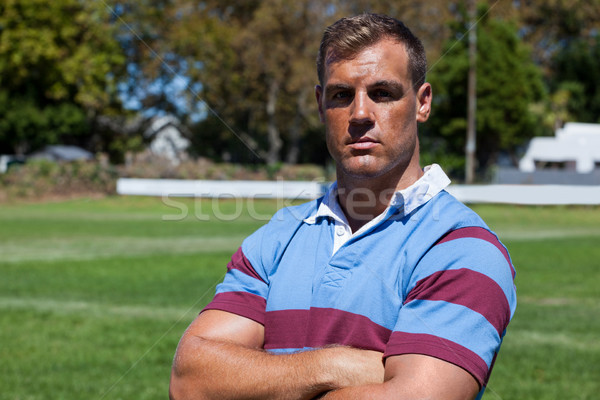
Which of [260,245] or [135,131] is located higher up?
[260,245]

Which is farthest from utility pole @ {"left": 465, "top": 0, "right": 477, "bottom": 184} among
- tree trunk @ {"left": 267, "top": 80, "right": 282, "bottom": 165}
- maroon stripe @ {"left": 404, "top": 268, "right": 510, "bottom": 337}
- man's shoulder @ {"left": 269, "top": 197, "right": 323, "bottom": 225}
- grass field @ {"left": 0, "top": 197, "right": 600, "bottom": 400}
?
maroon stripe @ {"left": 404, "top": 268, "right": 510, "bottom": 337}

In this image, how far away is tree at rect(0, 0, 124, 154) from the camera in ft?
145

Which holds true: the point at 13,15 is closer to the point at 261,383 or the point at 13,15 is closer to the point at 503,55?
the point at 503,55

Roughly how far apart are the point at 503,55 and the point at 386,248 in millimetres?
48835

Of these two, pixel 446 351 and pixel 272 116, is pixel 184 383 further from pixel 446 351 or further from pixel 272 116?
pixel 272 116

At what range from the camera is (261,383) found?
2.49m

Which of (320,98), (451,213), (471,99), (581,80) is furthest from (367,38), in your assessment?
(581,80)

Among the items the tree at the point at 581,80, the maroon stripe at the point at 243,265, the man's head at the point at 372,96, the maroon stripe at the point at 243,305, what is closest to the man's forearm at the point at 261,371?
the maroon stripe at the point at 243,305

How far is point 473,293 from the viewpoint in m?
2.25

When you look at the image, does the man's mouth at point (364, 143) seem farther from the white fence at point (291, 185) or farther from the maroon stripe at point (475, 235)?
the white fence at point (291, 185)

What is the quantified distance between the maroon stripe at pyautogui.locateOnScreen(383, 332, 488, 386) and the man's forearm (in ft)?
0.54

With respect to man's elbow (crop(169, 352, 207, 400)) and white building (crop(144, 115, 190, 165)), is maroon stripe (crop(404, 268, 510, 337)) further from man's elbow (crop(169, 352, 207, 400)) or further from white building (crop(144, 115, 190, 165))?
white building (crop(144, 115, 190, 165))

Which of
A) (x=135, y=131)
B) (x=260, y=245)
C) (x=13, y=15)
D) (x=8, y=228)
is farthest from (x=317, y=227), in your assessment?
(x=135, y=131)

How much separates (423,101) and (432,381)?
1.10m
